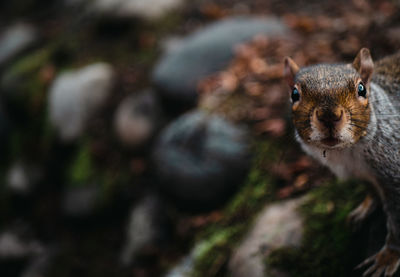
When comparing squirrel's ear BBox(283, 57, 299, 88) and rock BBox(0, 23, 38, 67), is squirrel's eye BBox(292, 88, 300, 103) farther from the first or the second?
rock BBox(0, 23, 38, 67)

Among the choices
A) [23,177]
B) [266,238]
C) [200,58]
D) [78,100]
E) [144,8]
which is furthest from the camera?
[144,8]

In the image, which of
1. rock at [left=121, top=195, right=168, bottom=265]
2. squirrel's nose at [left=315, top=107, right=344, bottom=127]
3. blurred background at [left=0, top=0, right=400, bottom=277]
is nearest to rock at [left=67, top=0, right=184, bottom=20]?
blurred background at [left=0, top=0, right=400, bottom=277]

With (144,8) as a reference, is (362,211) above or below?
below

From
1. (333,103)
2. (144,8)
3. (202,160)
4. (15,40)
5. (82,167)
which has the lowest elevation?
(333,103)

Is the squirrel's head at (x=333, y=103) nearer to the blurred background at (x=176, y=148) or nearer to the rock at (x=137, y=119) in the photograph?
the blurred background at (x=176, y=148)

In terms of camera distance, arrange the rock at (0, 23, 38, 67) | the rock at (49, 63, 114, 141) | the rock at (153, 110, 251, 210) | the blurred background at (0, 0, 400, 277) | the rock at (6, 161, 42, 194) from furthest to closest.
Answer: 1. the rock at (0, 23, 38, 67)
2. the rock at (6, 161, 42, 194)
3. the rock at (49, 63, 114, 141)
4. the rock at (153, 110, 251, 210)
5. the blurred background at (0, 0, 400, 277)

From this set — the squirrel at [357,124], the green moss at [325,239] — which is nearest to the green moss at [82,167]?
the green moss at [325,239]

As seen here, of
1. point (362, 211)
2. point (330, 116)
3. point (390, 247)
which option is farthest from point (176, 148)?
point (330, 116)

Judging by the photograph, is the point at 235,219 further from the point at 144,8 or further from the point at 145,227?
the point at 144,8
